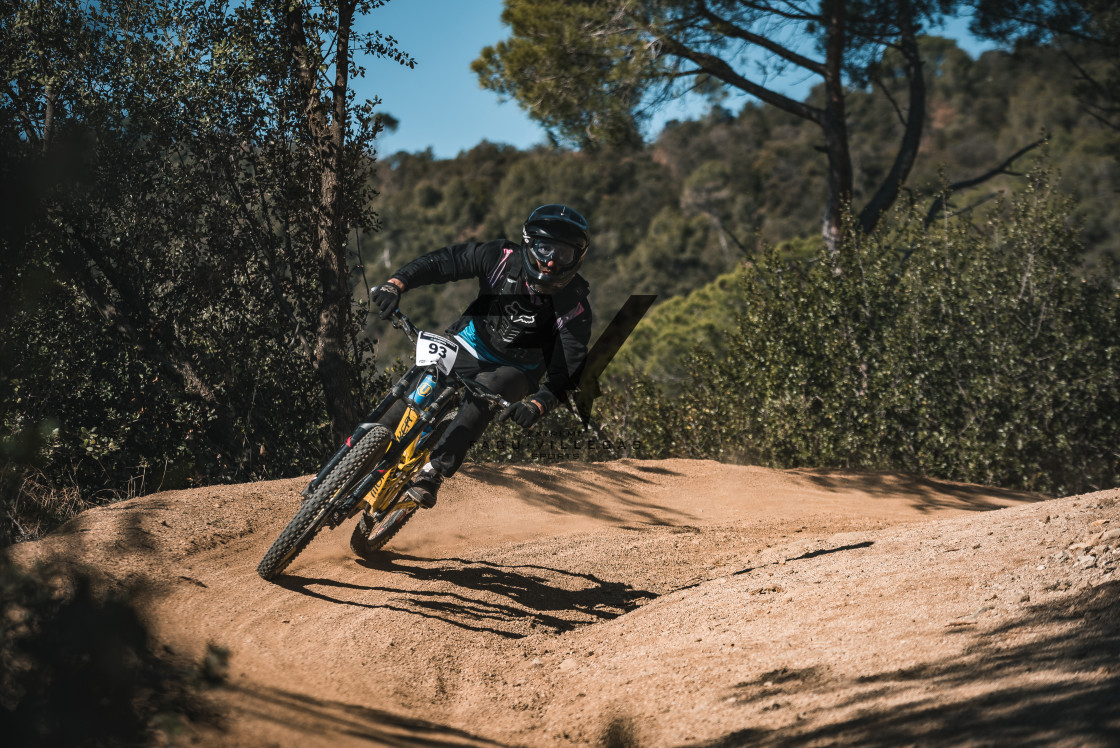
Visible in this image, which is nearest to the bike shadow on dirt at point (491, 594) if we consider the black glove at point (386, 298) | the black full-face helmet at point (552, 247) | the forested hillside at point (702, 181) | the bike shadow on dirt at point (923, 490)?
the black glove at point (386, 298)

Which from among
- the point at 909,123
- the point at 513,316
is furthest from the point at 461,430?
the point at 909,123

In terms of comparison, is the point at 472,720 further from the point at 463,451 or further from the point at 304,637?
the point at 463,451

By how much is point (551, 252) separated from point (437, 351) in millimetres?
949

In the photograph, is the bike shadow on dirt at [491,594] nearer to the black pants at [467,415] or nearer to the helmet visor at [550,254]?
the black pants at [467,415]

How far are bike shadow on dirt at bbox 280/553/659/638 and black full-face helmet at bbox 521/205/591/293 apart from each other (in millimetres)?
2073

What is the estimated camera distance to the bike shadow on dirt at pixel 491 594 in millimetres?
5465

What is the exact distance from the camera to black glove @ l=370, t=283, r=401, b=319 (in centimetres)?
528

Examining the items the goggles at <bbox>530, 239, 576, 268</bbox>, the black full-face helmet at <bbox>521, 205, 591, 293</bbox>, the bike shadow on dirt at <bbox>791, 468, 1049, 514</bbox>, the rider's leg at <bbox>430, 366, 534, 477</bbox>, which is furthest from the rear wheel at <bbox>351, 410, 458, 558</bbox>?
the bike shadow on dirt at <bbox>791, 468, 1049, 514</bbox>

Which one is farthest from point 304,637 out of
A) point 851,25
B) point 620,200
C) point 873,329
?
point 620,200

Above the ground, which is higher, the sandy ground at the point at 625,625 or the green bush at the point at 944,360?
the green bush at the point at 944,360

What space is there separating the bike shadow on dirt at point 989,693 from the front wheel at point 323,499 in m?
2.53

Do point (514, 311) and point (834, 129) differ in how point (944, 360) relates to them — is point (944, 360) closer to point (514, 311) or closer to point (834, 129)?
point (834, 129)

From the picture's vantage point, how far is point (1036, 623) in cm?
403

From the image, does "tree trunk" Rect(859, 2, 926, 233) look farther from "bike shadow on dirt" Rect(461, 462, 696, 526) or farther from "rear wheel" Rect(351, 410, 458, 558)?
"rear wheel" Rect(351, 410, 458, 558)
